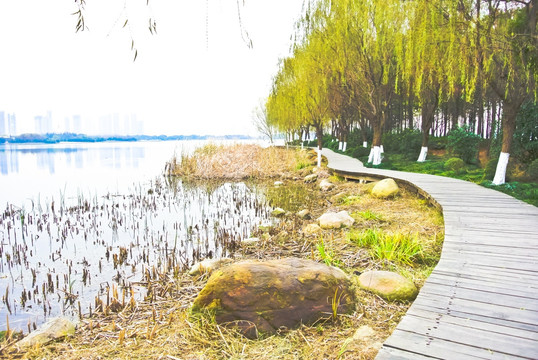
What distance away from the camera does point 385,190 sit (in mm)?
8641

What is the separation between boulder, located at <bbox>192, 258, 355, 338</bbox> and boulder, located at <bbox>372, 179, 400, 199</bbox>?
19.8ft

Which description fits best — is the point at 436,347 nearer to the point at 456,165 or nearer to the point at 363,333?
the point at 363,333

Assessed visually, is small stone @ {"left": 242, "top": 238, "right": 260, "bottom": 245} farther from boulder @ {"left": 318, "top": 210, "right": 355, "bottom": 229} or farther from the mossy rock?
the mossy rock

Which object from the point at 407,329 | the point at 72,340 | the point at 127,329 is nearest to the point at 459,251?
the point at 407,329

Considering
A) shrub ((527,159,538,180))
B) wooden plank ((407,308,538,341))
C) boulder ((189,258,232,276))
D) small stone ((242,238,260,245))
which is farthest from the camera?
shrub ((527,159,538,180))

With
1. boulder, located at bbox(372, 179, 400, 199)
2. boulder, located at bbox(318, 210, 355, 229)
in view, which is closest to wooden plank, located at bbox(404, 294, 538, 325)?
boulder, located at bbox(318, 210, 355, 229)

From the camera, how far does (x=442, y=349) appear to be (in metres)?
2.01

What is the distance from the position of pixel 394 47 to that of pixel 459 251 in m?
10.8

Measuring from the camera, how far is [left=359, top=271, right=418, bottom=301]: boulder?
3223 millimetres

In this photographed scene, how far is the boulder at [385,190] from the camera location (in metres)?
8.57

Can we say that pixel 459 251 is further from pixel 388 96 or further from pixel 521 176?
pixel 388 96

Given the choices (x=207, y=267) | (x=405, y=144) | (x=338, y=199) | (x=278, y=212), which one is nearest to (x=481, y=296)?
(x=207, y=267)

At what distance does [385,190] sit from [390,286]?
5.68 metres

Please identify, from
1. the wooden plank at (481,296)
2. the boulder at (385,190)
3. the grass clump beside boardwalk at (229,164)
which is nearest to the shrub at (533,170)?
the boulder at (385,190)
